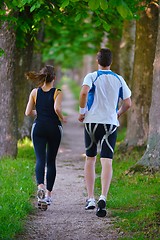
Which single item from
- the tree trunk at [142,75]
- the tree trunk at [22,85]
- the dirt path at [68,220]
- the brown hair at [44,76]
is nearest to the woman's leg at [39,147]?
the dirt path at [68,220]

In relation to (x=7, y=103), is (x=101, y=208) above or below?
below

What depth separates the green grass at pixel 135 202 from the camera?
23.1ft

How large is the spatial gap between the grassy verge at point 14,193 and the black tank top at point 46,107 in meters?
1.14

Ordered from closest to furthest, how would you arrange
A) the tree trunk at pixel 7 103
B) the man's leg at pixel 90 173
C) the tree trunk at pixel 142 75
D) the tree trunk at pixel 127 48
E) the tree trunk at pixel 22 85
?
1. the man's leg at pixel 90 173
2. the tree trunk at pixel 7 103
3. the tree trunk at pixel 142 75
4. the tree trunk at pixel 22 85
5. the tree trunk at pixel 127 48

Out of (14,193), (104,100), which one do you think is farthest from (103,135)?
(14,193)

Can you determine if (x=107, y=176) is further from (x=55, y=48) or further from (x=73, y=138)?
(x=55, y=48)

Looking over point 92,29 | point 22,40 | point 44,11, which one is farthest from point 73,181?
point 92,29

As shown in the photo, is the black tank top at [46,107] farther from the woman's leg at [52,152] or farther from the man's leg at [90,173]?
the man's leg at [90,173]

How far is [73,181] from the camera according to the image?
1139 cm

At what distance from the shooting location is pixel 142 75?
13773 mm

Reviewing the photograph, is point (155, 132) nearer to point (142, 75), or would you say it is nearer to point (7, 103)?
point (142, 75)

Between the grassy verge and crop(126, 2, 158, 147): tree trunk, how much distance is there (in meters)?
2.42

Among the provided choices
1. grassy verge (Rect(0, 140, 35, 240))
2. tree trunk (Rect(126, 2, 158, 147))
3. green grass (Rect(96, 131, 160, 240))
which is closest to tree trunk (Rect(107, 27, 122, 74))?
tree trunk (Rect(126, 2, 158, 147))

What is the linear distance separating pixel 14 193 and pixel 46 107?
1.37 m
